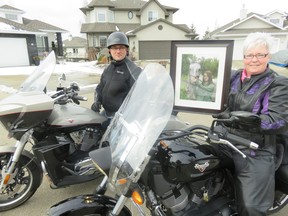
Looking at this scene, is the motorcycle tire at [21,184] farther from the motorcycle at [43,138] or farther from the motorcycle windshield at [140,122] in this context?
the motorcycle windshield at [140,122]

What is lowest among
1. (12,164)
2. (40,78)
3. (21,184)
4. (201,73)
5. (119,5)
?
(21,184)

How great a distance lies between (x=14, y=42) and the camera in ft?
67.4

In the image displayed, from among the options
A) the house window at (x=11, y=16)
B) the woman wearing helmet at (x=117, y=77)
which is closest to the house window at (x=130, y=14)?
the house window at (x=11, y=16)

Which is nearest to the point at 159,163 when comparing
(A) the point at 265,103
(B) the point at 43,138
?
(A) the point at 265,103

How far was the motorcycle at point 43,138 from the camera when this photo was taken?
2.47 metres

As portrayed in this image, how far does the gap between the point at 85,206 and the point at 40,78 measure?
5.60 ft

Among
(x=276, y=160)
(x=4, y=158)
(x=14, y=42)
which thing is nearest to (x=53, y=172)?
(x=4, y=158)

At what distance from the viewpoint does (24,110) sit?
2.39m

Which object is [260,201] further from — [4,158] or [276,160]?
[4,158]

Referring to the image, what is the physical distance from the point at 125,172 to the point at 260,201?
1039mm

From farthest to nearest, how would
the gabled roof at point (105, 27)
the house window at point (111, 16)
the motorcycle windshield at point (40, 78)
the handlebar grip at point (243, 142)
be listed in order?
the house window at point (111, 16) → the gabled roof at point (105, 27) → the motorcycle windshield at point (40, 78) → the handlebar grip at point (243, 142)

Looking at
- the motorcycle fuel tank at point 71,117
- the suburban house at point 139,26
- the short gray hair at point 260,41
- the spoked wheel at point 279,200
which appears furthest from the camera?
the suburban house at point 139,26

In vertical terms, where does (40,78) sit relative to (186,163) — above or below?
above

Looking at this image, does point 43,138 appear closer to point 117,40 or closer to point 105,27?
point 117,40
